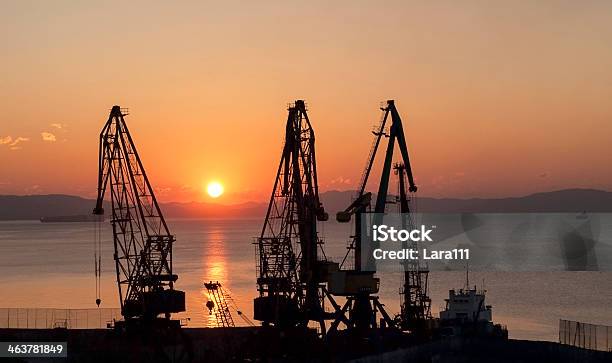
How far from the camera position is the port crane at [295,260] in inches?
3172

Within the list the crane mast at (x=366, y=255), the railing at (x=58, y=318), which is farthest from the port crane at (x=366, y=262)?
the railing at (x=58, y=318)

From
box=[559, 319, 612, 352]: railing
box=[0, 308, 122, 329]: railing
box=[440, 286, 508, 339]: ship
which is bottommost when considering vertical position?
box=[559, 319, 612, 352]: railing

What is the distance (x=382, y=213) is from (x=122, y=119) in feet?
84.0

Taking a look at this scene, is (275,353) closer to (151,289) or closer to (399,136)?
(151,289)

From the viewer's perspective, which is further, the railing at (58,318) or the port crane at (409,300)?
the railing at (58,318)

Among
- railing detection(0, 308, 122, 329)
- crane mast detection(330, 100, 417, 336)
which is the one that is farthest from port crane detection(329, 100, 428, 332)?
railing detection(0, 308, 122, 329)

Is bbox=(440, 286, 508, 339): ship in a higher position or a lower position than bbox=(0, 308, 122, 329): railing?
higher

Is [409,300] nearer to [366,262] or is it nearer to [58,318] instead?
[366,262]

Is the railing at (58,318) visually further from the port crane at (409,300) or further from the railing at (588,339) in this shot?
the railing at (588,339)

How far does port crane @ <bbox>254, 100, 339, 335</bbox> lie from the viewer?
8056cm

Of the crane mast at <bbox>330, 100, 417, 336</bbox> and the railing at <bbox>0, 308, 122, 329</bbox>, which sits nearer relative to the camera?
the crane mast at <bbox>330, 100, 417, 336</bbox>

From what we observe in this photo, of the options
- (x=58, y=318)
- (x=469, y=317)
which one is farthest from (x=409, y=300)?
(x=58, y=318)

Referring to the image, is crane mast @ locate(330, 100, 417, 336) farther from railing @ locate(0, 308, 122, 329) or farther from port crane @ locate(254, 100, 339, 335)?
railing @ locate(0, 308, 122, 329)

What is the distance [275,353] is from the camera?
3000 inches
